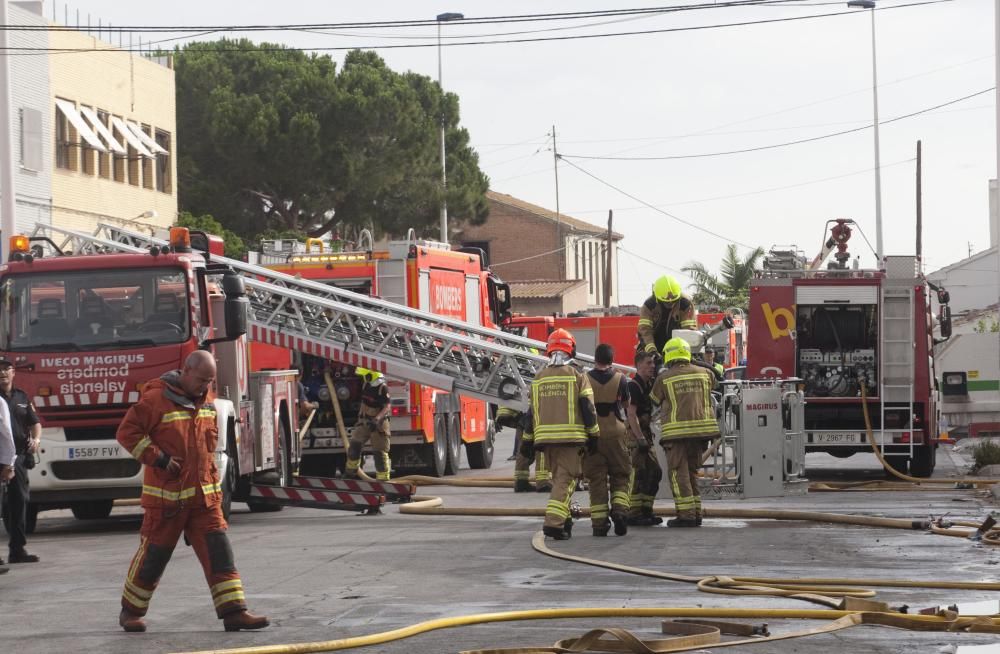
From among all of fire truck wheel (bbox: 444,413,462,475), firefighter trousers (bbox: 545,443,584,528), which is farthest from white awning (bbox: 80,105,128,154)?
firefighter trousers (bbox: 545,443,584,528)

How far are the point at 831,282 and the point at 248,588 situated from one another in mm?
12781

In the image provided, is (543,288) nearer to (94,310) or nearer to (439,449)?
(439,449)

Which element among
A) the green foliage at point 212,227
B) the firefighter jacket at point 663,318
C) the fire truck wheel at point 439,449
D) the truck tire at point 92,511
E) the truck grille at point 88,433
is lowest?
the truck tire at point 92,511

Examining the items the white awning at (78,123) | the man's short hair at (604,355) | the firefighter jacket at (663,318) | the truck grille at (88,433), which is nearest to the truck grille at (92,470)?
the truck grille at (88,433)

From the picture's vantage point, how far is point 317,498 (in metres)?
16.8

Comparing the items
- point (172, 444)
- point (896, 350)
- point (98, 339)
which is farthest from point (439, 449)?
point (172, 444)

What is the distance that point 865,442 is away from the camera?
2167 cm

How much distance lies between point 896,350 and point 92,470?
35.5 ft

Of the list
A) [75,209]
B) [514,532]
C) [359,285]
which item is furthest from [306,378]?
[75,209]

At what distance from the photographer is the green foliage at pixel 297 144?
53.8 metres

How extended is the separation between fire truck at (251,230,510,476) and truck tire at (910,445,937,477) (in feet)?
19.9

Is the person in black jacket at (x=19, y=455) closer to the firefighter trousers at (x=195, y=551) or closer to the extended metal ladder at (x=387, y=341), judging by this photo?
the firefighter trousers at (x=195, y=551)

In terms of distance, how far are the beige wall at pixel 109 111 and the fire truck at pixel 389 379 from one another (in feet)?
49.6

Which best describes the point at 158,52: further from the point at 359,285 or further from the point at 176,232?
the point at 176,232
